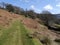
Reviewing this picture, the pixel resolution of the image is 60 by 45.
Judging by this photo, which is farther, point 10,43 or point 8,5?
point 8,5

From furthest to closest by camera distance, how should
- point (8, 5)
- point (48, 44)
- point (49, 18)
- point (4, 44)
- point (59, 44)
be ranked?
point (8, 5) < point (49, 18) < point (59, 44) < point (48, 44) < point (4, 44)

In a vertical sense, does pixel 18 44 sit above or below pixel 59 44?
above

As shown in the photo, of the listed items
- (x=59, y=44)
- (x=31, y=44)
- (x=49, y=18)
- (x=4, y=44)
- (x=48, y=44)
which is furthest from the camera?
(x=49, y=18)

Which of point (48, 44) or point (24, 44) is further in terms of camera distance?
point (48, 44)

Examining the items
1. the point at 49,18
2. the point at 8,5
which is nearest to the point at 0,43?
the point at 49,18

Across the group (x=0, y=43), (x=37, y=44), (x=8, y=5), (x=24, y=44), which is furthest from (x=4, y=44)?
(x=8, y=5)

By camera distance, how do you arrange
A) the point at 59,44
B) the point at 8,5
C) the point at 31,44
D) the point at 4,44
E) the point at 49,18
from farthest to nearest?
the point at 8,5
the point at 49,18
the point at 59,44
the point at 31,44
the point at 4,44

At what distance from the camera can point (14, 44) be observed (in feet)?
84.9

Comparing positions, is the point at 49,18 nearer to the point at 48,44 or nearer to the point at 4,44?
the point at 48,44

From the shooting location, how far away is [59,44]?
38.8 m

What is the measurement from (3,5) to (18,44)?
76644mm

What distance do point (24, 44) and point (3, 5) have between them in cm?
7602

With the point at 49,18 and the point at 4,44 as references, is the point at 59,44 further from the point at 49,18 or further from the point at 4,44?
the point at 49,18

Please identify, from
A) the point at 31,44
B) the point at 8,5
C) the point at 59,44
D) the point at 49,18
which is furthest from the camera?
the point at 8,5
